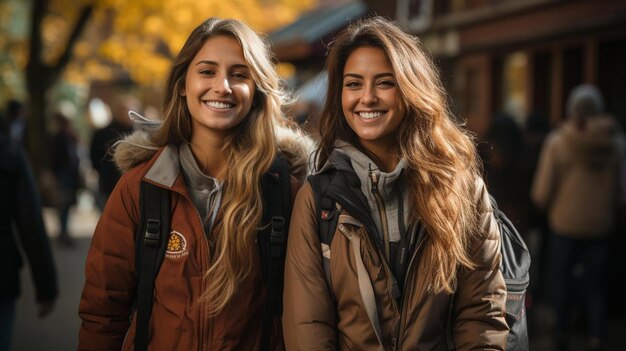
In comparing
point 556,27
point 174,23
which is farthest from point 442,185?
point 174,23

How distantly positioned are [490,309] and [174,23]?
14.0 metres

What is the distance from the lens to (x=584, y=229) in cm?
724

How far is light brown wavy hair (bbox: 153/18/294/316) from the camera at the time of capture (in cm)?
331

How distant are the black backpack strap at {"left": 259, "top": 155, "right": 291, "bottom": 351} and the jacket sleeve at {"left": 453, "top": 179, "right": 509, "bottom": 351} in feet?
2.37

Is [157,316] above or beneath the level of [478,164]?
beneath

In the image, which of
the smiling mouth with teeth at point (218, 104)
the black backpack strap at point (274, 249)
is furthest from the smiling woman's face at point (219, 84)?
the black backpack strap at point (274, 249)

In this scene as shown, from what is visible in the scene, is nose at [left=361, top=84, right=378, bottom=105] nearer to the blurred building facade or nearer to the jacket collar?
the jacket collar

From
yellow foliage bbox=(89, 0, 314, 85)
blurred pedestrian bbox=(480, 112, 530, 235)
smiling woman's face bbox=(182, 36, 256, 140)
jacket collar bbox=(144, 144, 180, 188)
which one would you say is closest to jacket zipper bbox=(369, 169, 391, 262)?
smiling woman's face bbox=(182, 36, 256, 140)

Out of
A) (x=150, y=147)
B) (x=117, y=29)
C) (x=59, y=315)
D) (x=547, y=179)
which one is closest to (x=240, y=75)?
(x=150, y=147)

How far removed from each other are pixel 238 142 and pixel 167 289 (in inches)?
29.6

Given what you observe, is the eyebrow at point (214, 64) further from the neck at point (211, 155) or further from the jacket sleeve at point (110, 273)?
the jacket sleeve at point (110, 273)

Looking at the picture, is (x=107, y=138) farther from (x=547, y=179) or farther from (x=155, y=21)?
(x=155, y=21)

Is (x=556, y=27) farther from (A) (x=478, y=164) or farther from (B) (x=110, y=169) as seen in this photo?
(A) (x=478, y=164)

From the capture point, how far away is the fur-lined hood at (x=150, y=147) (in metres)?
3.63
